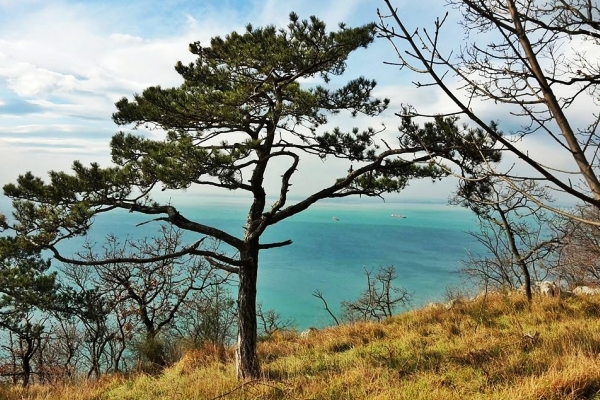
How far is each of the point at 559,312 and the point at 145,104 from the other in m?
8.30

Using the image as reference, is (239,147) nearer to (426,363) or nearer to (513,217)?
(426,363)

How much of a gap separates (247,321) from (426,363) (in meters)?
2.57

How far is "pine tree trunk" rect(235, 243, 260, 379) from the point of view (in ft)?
18.4

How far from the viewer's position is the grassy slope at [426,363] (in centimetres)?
369

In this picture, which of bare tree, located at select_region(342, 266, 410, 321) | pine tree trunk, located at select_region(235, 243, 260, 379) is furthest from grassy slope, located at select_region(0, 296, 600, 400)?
bare tree, located at select_region(342, 266, 410, 321)

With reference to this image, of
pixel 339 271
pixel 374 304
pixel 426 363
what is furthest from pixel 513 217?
pixel 339 271

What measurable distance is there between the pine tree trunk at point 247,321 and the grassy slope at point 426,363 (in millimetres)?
259

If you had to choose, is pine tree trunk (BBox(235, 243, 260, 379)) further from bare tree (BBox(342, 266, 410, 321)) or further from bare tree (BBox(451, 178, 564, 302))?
bare tree (BBox(342, 266, 410, 321))

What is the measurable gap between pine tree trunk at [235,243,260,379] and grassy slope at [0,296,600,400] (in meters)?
0.26

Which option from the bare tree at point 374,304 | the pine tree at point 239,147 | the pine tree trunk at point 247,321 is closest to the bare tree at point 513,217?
the pine tree at point 239,147

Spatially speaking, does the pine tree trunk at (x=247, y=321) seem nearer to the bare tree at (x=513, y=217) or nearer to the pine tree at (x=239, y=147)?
the pine tree at (x=239, y=147)

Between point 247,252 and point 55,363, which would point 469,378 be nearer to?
point 247,252

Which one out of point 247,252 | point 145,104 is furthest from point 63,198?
point 247,252

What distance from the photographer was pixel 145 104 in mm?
5727
